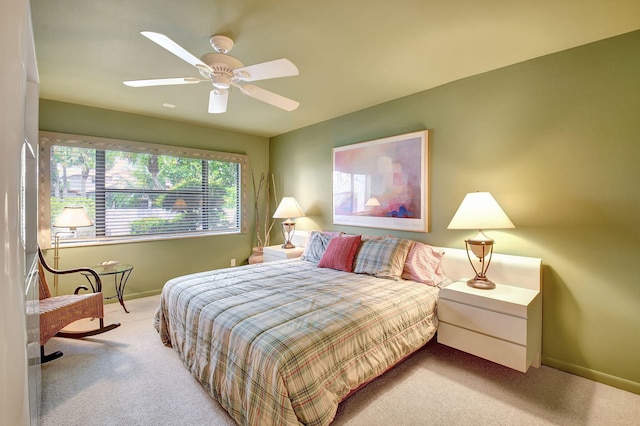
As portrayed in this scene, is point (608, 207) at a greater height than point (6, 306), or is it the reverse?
point (608, 207)

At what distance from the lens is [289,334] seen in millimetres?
1688

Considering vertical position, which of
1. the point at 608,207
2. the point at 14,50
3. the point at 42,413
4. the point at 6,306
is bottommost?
the point at 42,413

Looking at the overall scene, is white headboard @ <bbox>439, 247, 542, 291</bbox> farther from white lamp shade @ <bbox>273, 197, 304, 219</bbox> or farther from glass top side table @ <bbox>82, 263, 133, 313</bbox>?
glass top side table @ <bbox>82, 263, 133, 313</bbox>

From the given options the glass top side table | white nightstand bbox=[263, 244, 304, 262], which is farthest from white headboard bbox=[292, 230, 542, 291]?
the glass top side table

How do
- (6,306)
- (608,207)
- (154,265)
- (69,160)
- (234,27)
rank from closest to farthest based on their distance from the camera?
(6,306)
(234,27)
(608,207)
(69,160)
(154,265)

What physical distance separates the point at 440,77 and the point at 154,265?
4290mm

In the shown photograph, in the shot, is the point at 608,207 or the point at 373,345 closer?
the point at 373,345

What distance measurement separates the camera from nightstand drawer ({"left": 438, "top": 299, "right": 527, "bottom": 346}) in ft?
6.75

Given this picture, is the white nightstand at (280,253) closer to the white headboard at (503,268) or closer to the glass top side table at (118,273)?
the glass top side table at (118,273)

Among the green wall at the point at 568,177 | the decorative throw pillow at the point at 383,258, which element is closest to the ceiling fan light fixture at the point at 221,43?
the green wall at the point at 568,177

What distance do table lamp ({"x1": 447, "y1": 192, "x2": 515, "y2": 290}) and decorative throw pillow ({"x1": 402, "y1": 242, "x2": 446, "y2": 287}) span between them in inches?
14.5

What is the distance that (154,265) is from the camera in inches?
164

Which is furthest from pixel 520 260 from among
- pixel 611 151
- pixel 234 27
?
pixel 234 27

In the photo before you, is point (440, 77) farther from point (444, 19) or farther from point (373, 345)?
point (373, 345)
